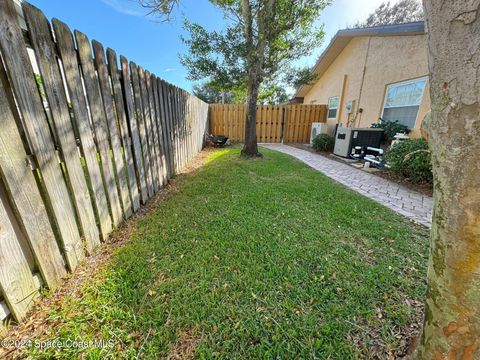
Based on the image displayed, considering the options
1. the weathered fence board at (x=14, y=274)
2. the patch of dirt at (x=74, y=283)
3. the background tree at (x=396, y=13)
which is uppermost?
the background tree at (x=396, y=13)

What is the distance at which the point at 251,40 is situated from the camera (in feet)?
18.6

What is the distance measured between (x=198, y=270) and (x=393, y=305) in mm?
1639

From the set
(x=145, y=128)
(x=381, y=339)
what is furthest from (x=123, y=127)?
(x=381, y=339)

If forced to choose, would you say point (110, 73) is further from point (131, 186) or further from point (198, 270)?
Answer: point (198, 270)

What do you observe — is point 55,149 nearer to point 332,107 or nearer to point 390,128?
point 390,128

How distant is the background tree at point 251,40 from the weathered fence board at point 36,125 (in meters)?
4.72

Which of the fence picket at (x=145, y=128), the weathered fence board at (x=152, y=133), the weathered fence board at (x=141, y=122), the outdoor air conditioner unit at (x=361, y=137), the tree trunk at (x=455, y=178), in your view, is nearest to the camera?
the tree trunk at (x=455, y=178)

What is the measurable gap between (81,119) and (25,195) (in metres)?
0.88

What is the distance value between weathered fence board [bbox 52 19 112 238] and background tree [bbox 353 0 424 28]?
71.8 ft

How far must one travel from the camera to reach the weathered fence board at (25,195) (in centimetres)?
125

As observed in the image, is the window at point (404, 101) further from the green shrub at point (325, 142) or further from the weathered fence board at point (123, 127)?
the weathered fence board at point (123, 127)

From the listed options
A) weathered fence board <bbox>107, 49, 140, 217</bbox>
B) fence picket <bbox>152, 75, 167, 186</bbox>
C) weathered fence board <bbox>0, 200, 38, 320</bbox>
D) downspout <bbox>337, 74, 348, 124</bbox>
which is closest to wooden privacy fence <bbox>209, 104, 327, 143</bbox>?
downspout <bbox>337, 74, 348, 124</bbox>

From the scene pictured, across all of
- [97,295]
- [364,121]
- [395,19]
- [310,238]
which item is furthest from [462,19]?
[395,19]

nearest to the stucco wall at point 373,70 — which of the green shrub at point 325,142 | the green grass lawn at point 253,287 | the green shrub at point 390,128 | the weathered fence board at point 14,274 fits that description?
the green shrub at point 390,128
